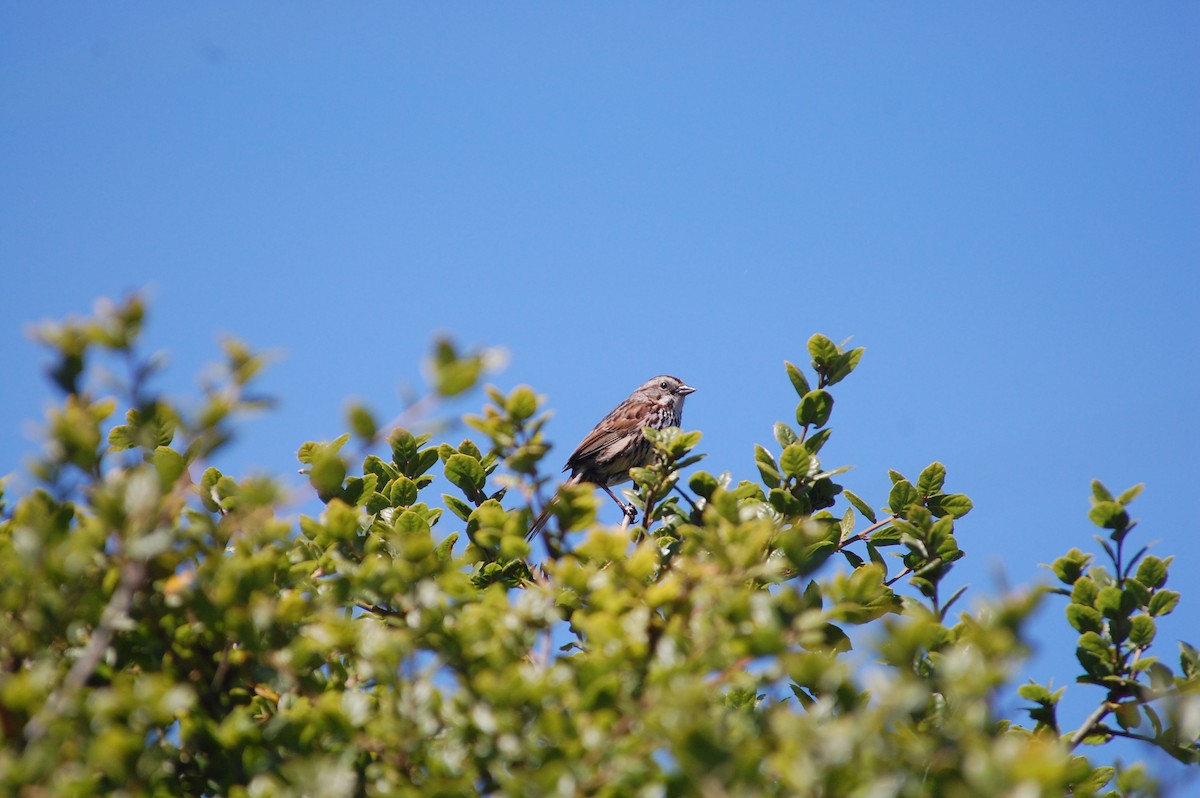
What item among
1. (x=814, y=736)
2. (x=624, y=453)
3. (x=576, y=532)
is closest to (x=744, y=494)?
(x=576, y=532)

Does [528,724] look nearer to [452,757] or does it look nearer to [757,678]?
[452,757]

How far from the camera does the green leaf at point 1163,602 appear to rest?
3.88 meters

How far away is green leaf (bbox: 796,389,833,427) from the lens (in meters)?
4.69

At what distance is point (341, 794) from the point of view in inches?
92.7

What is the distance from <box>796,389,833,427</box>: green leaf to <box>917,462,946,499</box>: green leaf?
475mm

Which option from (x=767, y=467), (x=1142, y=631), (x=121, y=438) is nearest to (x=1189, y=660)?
(x=1142, y=631)

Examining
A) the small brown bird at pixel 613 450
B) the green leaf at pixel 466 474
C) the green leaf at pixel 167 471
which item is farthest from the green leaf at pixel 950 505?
the small brown bird at pixel 613 450

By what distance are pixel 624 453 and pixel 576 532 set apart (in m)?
7.58

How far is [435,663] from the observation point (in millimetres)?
2867

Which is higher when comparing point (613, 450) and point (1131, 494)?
point (613, 450)

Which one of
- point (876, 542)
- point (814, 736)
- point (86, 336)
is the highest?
point (876, 542)

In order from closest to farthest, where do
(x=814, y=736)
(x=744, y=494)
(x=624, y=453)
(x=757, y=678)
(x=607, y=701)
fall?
(x=814, y=736) → (x=607, y=701) → (x=757, y=678) → (x=744, y=494) → (x=624, y=453)

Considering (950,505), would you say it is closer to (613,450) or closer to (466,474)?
(466,474)

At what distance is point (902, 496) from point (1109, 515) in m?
0.94
